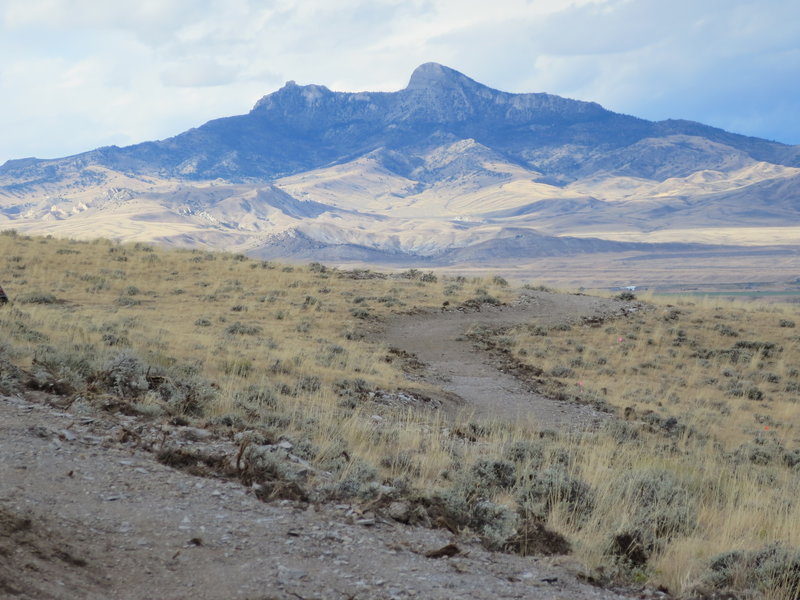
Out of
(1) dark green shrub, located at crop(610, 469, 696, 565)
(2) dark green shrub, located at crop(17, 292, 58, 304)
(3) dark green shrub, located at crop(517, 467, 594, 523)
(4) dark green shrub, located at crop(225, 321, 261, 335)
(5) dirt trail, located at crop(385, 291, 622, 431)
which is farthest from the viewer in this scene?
(2) dark green shrub, located at crop(17, 292, 58, 304)

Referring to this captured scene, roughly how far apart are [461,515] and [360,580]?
1939mm

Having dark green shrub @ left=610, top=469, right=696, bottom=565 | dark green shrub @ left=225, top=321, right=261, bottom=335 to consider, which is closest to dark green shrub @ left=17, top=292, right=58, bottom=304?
dark green shrub @ left=225, top=321, right=261, bottom=335

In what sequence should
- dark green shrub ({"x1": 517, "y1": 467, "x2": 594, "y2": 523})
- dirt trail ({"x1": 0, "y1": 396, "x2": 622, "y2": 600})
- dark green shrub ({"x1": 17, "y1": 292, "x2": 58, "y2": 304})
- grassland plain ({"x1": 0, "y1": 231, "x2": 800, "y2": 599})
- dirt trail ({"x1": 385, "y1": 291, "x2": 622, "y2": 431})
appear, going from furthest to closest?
dark green shrub ({"x1": 17, "y1": 292, "x2": 58, "y2": 304}), dirt trail ({"x1": 385, "y1": 291, "x2": 622, "y2": 431}), dark green shrub ({"x1": 517, "y1": 467, "x2": 594, "y2": 523}), grassland plain ({"x1": 0, "y1": 231, "x2": 800, "y2": 599}), dirt trail ({"x1": 0, "y1": 396, "x2": 622, "y2": 600})

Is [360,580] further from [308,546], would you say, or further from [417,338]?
[417,338]

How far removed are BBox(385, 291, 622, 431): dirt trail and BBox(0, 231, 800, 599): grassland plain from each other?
0.72 metres

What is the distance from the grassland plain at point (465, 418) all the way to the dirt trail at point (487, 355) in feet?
2.37

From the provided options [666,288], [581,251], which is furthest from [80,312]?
[581,251]

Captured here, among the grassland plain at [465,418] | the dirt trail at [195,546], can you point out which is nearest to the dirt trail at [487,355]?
the grassland plain at [465,418]

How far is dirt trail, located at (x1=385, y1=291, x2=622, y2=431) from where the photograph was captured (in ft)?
46.6

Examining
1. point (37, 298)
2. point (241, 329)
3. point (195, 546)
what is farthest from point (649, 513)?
point (37, 298)

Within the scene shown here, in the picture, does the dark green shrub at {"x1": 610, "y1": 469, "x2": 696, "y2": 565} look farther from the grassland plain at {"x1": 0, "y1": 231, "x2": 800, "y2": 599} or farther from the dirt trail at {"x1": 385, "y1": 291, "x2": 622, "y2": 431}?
the dirt trail at {"x1": 385, "y1": 291, "x2": 622, "y2": 431}

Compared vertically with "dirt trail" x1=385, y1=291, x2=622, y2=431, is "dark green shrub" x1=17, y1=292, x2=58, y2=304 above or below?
above

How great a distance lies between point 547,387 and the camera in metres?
17.0

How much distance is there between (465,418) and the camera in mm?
13016
